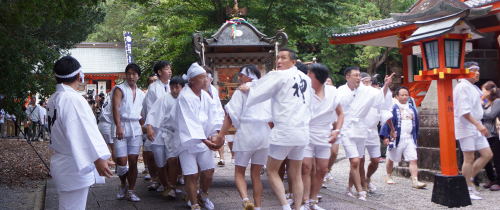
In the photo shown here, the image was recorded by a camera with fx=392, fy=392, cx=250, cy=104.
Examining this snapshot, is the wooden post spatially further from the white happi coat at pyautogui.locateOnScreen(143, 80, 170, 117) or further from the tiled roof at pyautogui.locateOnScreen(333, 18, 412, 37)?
the tiled roof at pyautogui.locateOnScreen(333, 18, 412, 37)

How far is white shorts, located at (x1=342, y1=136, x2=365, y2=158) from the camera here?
18.2ft

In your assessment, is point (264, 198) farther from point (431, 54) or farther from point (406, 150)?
point (431, 54)

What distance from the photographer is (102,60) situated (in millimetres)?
32031

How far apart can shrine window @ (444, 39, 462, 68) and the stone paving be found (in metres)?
2.04

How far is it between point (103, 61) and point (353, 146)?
29.8 metres

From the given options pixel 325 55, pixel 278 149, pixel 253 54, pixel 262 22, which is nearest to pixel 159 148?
pixel 278 149

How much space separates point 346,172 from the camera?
873 cm

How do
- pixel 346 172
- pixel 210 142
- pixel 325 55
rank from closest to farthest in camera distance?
pixel 210 142 < pixel 346 172 < pixel 325 55

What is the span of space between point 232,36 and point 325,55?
10.8m

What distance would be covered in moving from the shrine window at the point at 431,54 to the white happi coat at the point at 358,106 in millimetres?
927

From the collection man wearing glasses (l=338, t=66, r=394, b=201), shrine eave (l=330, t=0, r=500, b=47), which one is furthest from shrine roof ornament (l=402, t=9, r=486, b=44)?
shrine eave (l=330, t=0, r=500, b=47)

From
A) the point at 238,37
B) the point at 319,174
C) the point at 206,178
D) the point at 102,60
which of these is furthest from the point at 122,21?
the point at 319,174

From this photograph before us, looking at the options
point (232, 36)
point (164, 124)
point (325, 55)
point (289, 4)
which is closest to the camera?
point (164, 124)

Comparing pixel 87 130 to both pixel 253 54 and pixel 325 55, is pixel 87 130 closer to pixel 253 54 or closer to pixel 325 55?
pixel 253 54
